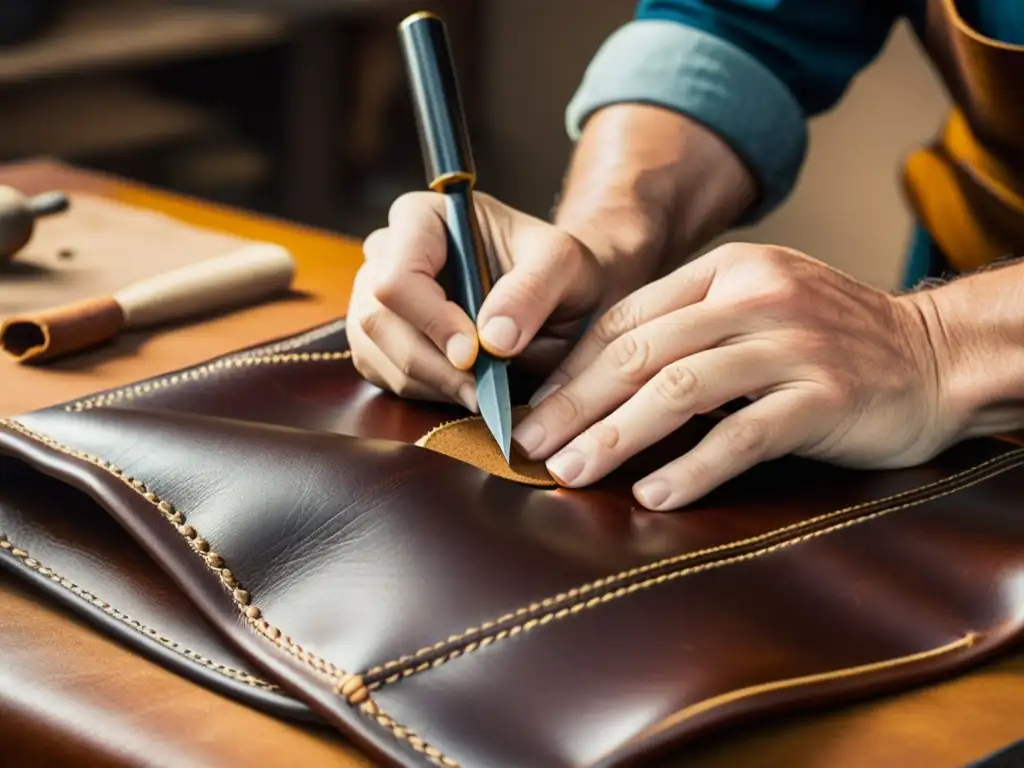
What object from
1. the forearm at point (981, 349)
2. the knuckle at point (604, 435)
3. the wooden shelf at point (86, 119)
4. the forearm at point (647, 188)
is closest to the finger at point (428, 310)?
the knuckle at point (604, 435)

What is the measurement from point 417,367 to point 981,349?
380 millimetres

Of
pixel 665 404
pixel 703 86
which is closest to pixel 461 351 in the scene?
pixel 665 404

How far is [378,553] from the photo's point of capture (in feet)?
2.07

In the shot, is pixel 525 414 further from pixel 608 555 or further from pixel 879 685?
pixel 879 685

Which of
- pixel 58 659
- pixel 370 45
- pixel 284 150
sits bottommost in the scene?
pixel 284 150

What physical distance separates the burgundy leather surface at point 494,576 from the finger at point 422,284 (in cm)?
6

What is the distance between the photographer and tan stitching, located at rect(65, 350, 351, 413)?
815 mm

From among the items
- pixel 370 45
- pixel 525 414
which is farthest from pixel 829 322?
pixel 370 45

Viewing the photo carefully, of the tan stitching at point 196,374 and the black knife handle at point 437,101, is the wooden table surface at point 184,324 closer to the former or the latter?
the tan stitching at point 196,374

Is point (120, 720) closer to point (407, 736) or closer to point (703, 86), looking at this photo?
point (407, 736)

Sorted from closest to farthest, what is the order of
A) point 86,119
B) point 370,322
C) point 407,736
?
point 407,736, point 370,322, point 86,119

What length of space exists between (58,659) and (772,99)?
2.81 ft

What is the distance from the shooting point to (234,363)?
2.90ft

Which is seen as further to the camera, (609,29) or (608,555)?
(609,29)
